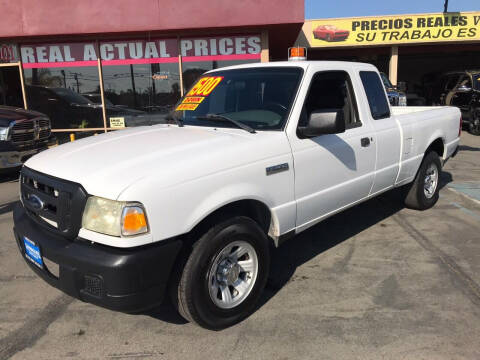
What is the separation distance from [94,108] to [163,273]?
9978mm

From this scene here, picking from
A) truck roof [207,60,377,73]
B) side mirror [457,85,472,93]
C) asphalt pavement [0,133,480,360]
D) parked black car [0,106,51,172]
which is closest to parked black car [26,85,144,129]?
parked black car [0,106,51,172]

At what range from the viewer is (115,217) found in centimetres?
225

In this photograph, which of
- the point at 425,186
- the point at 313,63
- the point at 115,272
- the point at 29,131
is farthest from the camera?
the point at 29,131

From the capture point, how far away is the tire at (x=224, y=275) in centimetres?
254

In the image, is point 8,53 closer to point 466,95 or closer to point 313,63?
point 313,63

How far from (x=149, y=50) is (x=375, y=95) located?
796 cm

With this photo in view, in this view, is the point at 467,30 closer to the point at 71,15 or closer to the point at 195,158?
the point at 71,15

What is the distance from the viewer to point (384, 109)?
4.42 meters

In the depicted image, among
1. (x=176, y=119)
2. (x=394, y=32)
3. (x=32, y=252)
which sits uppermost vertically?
(x=394, y=32)

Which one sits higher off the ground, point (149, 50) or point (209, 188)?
point (149, 50)

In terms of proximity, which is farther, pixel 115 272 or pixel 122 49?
pixel 122 49

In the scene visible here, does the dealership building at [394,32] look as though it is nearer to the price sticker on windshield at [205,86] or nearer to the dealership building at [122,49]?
the dealership building at [122,49]

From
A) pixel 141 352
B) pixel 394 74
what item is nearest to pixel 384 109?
pixel 141 352

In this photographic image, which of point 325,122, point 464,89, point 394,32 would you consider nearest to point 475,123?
point 464,89
